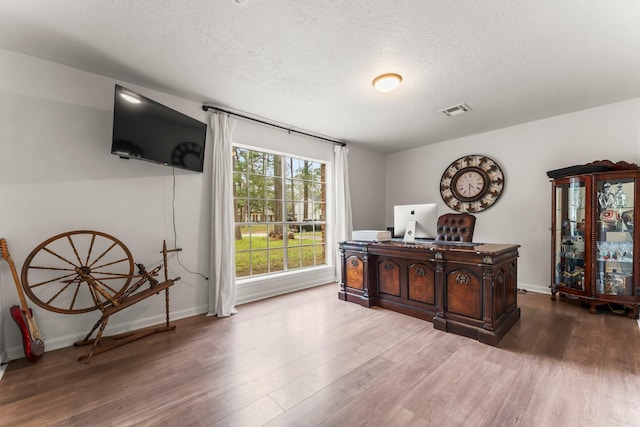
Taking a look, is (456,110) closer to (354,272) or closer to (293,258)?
(354,272)

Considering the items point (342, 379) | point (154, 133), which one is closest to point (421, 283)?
point (342, 379)

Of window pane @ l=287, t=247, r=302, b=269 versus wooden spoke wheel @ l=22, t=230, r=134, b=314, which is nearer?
wooden spoke wheel @ l=22, t=230, r=134, b=314

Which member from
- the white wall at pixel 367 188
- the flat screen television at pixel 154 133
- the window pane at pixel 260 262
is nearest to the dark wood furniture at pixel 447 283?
the window pane at pixel 260 262


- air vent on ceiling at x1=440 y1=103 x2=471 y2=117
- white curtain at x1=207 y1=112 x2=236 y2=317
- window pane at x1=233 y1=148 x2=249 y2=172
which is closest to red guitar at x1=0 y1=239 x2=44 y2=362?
white curtain at x1=207 y1=112 x2=236 y2=317

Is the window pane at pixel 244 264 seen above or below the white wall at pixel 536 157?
below

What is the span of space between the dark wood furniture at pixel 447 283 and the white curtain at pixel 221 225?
162cm

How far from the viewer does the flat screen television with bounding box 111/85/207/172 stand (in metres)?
2.35

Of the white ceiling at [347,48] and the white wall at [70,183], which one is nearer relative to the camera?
the white ceiling at [347,48]

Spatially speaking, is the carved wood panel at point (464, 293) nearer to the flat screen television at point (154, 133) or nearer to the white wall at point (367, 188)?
the white wall at point (367, 188)

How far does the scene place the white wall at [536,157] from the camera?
336cm

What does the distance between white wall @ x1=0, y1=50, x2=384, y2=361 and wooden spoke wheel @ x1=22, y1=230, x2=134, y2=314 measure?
0.33ft

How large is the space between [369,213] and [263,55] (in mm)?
3783

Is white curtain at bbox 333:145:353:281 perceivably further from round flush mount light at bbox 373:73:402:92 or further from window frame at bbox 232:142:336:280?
round flush mount light at bbox 373:73:402:92

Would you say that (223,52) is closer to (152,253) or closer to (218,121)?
(218,121)
